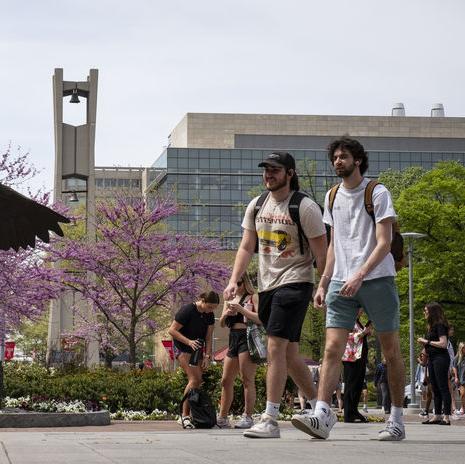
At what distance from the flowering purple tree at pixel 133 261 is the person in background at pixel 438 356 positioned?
2780cm

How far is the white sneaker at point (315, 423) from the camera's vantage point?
8.20 meters

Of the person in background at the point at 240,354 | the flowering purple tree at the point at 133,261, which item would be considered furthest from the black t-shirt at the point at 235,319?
the flowering purple tree at the point at 133,261

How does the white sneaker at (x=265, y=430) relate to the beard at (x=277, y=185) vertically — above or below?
below

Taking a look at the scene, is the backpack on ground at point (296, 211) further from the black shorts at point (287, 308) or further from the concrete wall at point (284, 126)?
the concrete wall at point (284, 126)

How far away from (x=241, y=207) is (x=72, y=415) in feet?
154

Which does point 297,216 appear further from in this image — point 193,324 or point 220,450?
point 193,324

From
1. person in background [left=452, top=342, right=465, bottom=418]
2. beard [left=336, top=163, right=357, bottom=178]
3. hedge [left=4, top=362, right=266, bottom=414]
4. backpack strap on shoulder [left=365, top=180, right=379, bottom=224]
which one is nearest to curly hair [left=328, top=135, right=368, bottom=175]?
beard [left=336, top=163, right=357, bottom=178]

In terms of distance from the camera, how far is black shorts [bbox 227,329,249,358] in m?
12.5

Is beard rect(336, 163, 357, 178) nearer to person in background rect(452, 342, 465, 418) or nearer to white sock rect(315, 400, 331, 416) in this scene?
white sock rect(315, 400, 331, 416)

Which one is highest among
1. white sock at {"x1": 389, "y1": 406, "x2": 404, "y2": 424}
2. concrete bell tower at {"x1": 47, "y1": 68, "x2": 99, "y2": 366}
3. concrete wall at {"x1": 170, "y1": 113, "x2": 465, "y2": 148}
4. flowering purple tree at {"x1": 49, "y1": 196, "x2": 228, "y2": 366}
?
concrete wall at {"x1": 170, "y1": 113, "x2": 465, "y2": 148}

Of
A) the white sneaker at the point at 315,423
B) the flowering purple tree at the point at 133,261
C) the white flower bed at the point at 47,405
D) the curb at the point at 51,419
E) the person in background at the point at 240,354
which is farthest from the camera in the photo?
the flowering purple tree at the point at 133,261

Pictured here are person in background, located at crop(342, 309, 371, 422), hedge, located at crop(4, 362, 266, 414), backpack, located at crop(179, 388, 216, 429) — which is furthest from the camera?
hedge, located at crop(4, 362, 266, 414)

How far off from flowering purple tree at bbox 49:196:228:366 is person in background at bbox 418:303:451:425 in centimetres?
2780

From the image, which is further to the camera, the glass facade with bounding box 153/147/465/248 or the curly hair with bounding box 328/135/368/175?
the glass facade with bounding box 153/147/465/248
